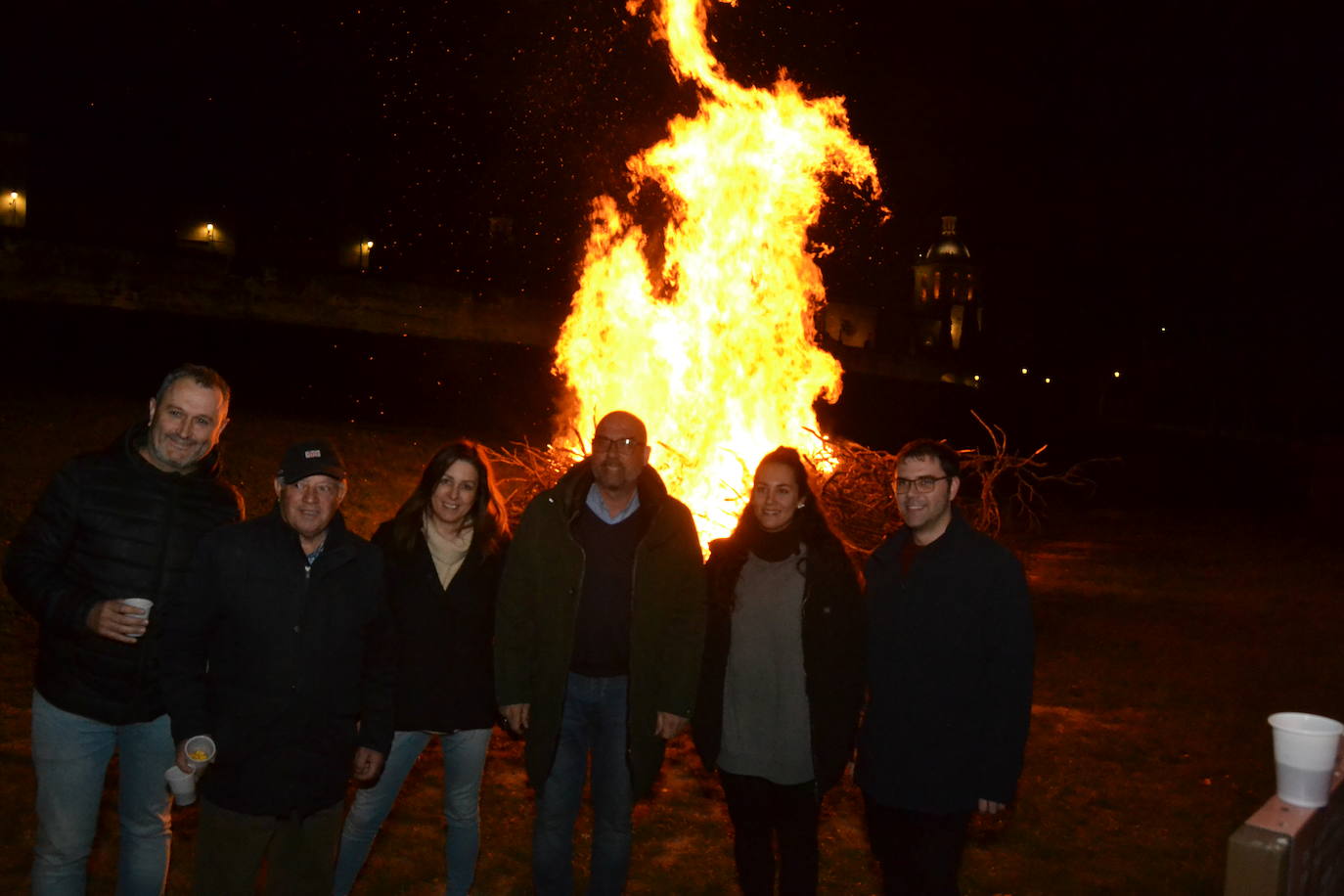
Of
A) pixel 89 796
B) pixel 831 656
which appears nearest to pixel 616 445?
pixel 831 656

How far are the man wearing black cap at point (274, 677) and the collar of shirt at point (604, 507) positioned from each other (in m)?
1.04

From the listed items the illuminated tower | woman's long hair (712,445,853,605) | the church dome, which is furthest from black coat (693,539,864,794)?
the church dome

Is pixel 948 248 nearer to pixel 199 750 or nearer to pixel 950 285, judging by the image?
pixel 950 285

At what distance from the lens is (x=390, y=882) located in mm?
4449

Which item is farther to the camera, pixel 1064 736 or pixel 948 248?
pixel 948 248

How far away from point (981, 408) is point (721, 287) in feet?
63.1

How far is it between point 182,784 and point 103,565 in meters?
0.77

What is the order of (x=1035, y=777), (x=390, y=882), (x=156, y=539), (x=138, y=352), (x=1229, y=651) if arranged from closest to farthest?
(x=156, y=539), (x=390, y=882), (x=1035, y=777), (x=1229, y=651), (x=138, y=352)

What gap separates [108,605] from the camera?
3098 millimetres

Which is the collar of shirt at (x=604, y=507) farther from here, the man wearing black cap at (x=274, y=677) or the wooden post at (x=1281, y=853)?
the wooden post at (x=1281, y=853)

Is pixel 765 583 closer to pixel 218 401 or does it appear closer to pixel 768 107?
pixel 218 401

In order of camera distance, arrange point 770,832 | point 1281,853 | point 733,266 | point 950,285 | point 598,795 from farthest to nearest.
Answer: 1. point 950,285
2. point 733,266
3. point 598,795
4. point 770,832
5. point 1281,853

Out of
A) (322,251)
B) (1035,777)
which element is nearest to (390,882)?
(1035,777)

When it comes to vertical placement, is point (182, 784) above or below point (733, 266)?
below
